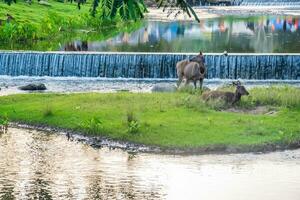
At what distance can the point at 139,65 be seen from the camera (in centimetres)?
4244

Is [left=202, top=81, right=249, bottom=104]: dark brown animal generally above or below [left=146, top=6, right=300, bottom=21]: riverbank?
above

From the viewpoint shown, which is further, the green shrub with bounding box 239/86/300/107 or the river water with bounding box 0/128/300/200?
the green shrub with bounding box 239/86/300/107

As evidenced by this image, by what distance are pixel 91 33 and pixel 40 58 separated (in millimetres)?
28850

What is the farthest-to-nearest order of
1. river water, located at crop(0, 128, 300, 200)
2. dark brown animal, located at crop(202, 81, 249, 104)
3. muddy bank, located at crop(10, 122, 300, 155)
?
1. dark brown animal, located at crop(202, 81, 249, 104)
2. muddy bank, located at crop(10, 122, 300, 155)
3. river water, located at crop(0, 128, 300, 200)

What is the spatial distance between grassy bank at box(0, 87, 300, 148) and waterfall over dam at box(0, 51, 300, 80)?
9.91 m

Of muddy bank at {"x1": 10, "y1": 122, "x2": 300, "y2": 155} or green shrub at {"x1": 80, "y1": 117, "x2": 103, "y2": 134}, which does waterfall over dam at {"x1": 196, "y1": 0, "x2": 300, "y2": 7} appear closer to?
green shrub at {"x1": 80, "y1": 117, "x2": 103, "y2": 134}

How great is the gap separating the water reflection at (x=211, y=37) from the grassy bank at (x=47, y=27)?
2315 millimetres

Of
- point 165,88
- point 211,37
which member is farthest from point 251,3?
point 165,88

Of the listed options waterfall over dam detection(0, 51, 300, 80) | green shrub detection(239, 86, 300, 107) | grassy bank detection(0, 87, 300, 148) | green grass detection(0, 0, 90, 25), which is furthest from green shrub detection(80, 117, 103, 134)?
green grass detection(0, 0, 90, 25)

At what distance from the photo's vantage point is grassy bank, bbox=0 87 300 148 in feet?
79.8

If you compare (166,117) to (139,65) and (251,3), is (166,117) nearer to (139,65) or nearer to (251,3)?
(139,65)

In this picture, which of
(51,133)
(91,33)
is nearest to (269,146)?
(51,133)

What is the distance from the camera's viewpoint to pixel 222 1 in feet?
407

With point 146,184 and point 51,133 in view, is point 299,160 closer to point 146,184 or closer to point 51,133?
point 146,184
